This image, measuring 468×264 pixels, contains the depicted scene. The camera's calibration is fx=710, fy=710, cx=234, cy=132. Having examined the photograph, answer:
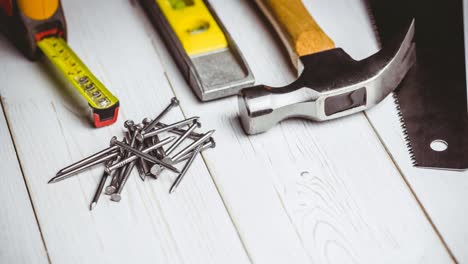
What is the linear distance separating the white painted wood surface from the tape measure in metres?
0.06

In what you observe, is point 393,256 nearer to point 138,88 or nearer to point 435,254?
point 435,254

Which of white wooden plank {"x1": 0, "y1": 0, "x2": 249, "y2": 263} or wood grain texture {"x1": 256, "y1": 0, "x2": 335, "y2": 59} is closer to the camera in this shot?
white wooden plank {"x1": 0, "y1": 0, "x2": 249, "y2": 263}

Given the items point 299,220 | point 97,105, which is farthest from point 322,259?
point 97,105

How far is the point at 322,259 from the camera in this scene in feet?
4.65

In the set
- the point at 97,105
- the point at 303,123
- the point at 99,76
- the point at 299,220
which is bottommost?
the point at 299,220

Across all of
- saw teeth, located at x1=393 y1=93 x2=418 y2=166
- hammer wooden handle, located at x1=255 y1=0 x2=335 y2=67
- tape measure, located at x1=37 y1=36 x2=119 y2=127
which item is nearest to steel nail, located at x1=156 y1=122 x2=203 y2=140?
tape measure, located at x1=37 y1=36 x2=119 y2=127

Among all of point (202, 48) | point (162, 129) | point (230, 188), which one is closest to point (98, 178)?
point (162, 129)

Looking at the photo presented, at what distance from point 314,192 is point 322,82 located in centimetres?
24

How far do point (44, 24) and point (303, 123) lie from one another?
0.66 meters

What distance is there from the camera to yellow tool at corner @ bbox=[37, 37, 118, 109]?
1.56 meters

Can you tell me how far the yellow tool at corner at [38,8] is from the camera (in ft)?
5.38

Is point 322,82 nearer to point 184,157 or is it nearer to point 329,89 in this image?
point 329,89

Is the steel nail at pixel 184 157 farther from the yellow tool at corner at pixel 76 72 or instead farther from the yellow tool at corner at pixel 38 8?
the yellow tool at corner at pixel 38 8

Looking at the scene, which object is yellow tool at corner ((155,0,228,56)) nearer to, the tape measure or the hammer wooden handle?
the hammer wooden handle
